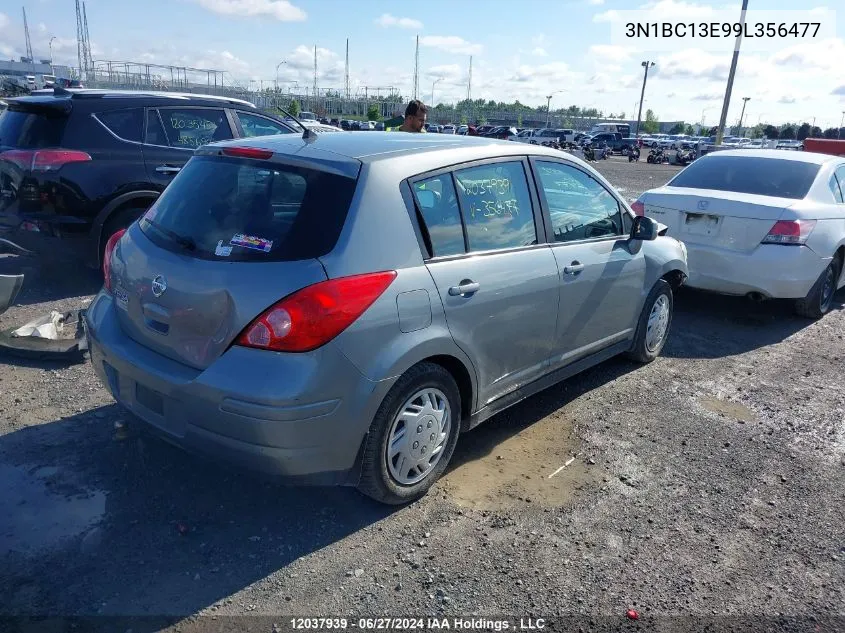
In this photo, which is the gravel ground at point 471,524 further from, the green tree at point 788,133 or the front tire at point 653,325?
the green tree at point 788,133

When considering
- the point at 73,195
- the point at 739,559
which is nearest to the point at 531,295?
the point at 739,559

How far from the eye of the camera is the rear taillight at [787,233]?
20.9ft

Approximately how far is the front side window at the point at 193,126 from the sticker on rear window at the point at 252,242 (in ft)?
14.4

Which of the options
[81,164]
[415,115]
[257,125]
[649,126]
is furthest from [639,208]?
[649,126]

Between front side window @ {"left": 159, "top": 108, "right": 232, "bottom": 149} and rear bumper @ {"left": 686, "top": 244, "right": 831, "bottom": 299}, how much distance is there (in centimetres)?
514

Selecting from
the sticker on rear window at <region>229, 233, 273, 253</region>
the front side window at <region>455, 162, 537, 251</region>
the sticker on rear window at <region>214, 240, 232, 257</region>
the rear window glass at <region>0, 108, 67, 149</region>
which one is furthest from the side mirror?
the rear window glass at <region>0, 108, 67, 149</region>

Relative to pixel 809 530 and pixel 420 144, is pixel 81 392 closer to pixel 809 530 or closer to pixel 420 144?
pixel 420 144

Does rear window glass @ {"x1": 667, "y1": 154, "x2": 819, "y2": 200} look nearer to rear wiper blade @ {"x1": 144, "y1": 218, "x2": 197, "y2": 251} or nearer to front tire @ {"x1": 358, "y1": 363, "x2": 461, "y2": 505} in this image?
front tire @ {"x1": 358, "y1": 363, "x2": 461, "y2": 505}

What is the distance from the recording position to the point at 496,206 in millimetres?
3789

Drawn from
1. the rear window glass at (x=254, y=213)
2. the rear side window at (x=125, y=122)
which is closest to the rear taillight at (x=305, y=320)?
the rear window glass at (x=254, y=213)

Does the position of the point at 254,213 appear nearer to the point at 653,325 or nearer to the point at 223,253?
the point at 223,253

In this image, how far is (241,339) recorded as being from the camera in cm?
285

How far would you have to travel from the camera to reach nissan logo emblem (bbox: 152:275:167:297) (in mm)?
3100

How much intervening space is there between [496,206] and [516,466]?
150 cm
